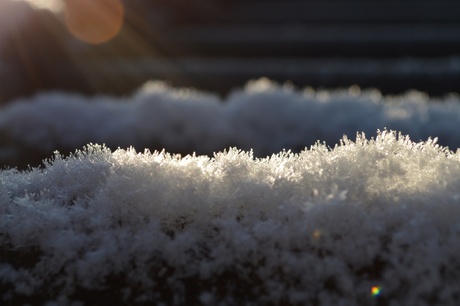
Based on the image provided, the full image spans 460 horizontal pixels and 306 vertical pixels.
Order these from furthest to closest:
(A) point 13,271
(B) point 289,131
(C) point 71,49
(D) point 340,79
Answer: (C) point 71,49
(D) point 340,79
(B) point 289,131
(A) point 13,271

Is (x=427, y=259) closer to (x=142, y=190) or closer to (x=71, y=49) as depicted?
(x=142, y=190)

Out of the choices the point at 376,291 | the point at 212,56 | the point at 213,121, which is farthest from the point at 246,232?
the point at 212,56

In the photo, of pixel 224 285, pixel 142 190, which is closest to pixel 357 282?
pixel 224 285

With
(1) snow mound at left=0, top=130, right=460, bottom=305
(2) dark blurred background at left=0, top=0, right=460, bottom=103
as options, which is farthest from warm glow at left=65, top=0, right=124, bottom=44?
(1) snow mound at left=0, top=130, right=460, bottom=305

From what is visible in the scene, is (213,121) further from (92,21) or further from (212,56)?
(92,21)

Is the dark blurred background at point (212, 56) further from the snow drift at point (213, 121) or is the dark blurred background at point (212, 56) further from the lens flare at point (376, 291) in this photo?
the lens flare at point (376, 291)

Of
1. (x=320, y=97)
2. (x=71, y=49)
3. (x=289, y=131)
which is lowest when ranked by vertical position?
(x=289, y=131)

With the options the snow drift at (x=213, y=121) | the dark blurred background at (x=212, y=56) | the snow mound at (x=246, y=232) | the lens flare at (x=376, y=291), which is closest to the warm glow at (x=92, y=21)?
the dark blurred background at (x=212, y=56)
